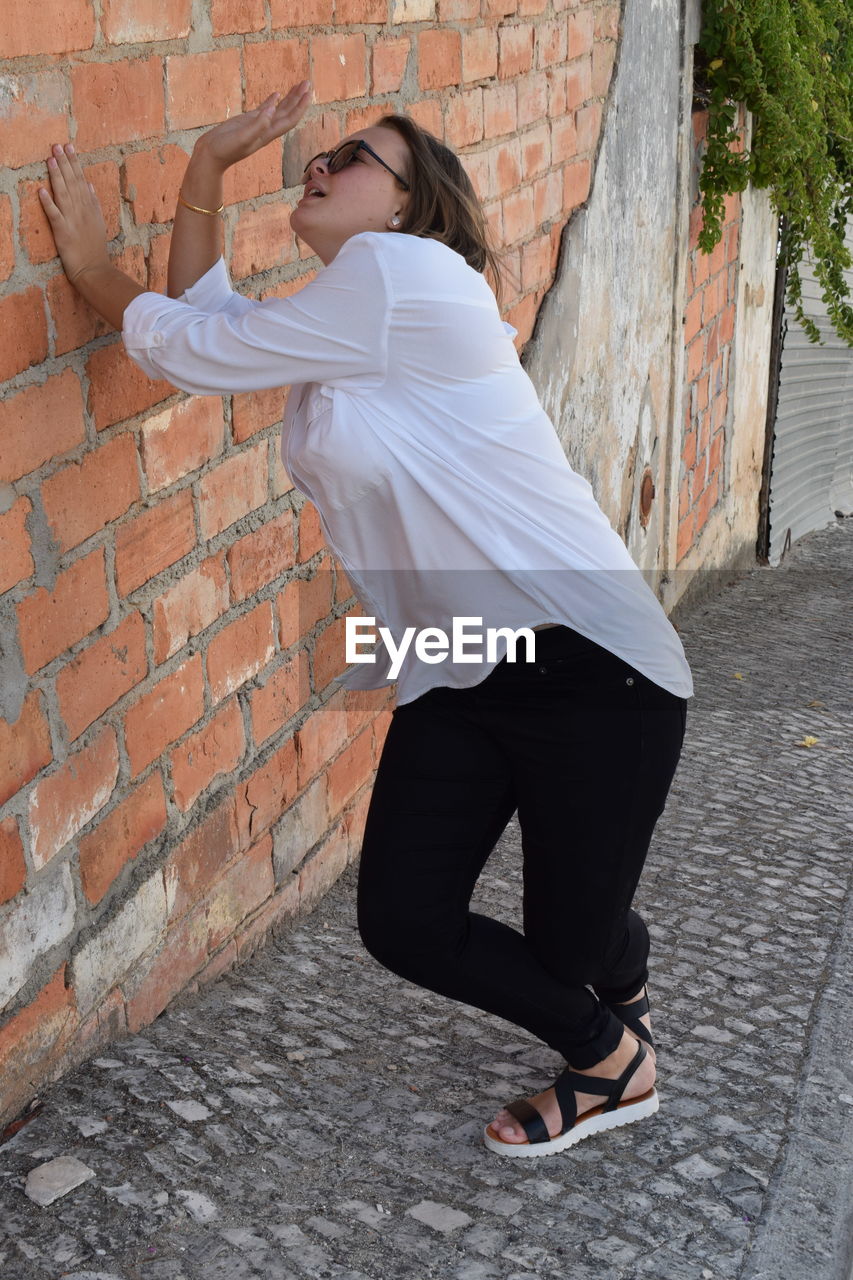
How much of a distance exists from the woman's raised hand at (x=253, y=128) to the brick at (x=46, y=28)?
0.74ft

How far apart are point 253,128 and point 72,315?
39cm

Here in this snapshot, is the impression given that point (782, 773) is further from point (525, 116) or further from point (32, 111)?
point (32, 111)

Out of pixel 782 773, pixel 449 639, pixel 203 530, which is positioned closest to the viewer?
pixel 449 639

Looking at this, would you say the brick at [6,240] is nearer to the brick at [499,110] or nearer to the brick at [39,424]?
the brick at [39,424]

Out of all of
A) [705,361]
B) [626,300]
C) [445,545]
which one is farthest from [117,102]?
[705,361]

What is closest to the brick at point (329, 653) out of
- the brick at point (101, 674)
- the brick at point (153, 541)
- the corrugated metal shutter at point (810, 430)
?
the brick at point (153, 541)

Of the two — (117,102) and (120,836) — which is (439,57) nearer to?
(117,102)

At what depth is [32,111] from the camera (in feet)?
6.54

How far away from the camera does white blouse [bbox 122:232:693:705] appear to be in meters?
1.95

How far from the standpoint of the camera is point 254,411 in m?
2.80

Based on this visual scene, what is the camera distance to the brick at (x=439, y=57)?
3.34m

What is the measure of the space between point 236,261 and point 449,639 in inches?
37.1

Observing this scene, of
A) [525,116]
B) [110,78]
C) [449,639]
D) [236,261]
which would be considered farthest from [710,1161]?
[525,116]

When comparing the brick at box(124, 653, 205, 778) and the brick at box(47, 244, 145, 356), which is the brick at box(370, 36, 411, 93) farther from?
the brick at box(124, 653, 205, 778)
